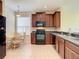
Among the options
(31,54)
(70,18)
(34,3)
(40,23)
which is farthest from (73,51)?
(40,23)

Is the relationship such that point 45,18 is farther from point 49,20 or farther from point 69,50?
point 69,50

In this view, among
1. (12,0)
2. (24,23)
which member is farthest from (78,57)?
(24,23)

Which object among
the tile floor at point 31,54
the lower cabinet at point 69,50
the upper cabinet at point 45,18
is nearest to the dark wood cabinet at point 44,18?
the upper cabinet at point 45,18

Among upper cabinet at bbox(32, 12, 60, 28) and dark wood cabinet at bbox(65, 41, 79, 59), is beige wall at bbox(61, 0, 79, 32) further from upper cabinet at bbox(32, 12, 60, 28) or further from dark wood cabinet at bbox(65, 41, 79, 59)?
dark wood cabinet at bbox(65, 41, 79, 59)

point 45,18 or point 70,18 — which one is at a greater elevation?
point 45,18

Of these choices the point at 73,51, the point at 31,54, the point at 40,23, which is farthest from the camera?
the point at 40,23

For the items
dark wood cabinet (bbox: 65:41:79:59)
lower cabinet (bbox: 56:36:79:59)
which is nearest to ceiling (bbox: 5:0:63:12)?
lower cabinet (bbox: 56:36:79:59)

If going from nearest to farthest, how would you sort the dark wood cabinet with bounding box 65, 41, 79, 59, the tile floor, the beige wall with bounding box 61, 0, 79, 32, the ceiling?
the dark wood cabinet with bounding box 65, 41, 79, 59 < the tile floor < the ceiling < the beige wall with bounding box 61, 0, 79, 32

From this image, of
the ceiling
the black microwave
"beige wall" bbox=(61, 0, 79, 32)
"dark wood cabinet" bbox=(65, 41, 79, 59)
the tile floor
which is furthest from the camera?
the black microwave

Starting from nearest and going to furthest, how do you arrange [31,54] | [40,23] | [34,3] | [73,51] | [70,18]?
[73,51] < [31,54] < [34,3] < [70,18] < [40,23]

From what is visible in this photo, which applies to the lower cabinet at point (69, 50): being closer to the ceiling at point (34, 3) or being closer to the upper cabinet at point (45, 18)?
the ceiling at point (34, 3)

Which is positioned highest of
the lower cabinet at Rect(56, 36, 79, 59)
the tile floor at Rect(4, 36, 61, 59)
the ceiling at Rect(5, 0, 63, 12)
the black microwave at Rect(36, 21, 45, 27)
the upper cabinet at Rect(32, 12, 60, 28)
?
the ceiling at Rect(5, 0, 63, 12)

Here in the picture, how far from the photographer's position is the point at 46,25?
10.3m

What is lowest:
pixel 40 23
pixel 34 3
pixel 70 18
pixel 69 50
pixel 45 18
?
pixel 69 50
